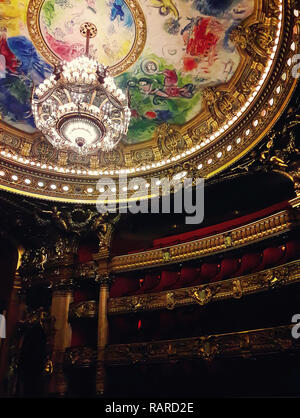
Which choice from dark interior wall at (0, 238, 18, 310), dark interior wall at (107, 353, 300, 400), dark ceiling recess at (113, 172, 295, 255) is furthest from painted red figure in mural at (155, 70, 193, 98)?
dark interior wall at (0, 238, 18, 310)

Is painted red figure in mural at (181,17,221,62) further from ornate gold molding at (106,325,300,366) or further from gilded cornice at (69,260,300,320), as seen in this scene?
ornate gold molding at (106,325,300,366)

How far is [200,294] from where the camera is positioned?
26.2ft

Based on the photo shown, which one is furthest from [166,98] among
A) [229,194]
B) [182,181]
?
[229,194]

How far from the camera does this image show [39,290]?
10.4m

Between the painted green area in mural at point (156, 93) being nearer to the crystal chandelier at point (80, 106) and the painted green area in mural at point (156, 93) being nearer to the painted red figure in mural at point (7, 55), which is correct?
the crystal chandelier at point (80, 106)

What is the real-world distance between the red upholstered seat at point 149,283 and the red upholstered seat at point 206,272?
1093 mm

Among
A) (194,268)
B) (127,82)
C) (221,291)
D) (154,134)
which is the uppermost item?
(127,82)

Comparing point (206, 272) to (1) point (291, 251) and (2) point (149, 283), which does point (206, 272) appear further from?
(1) point (291, 251)

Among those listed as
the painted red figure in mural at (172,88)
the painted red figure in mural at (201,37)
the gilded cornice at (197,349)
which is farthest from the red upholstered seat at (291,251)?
the painted red figure in mural at (201,37)

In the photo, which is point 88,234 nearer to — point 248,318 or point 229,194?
point 229,194

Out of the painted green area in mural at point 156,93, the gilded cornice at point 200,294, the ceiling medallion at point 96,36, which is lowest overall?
the gilded cornice at point 200,294

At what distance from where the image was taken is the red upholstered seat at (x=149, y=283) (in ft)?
30.6

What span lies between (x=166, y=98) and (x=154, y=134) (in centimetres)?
114

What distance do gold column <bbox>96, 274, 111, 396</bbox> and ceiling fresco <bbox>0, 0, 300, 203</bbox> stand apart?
7.95ft
